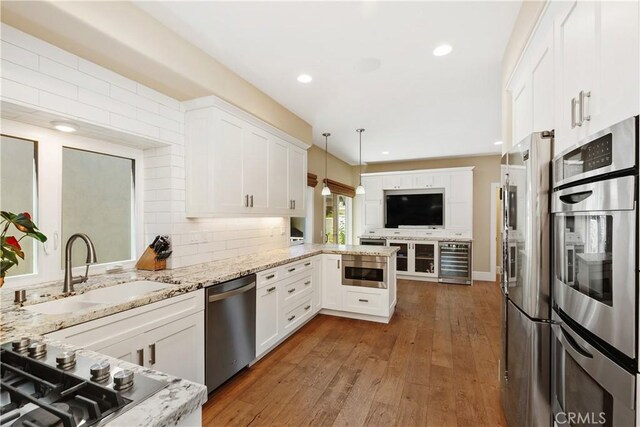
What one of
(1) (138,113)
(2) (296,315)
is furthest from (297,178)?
(1) (138,113)

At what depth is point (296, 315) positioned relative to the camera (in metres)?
3.26

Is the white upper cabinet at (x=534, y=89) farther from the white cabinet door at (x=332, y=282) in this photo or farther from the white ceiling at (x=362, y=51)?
the white cabinet door at (x=332, y=282)

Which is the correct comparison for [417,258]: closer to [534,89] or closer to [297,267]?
[297,267]

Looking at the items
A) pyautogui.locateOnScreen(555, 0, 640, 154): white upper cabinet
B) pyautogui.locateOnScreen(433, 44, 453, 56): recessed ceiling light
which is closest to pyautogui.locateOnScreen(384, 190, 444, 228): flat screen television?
pyautogui.locateOnScreen(433, 44, 453, 56): recessed ceiling light

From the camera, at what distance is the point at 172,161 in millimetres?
2547

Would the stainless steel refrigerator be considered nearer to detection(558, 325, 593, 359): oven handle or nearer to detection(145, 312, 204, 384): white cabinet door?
detection(558, 325, 593, 359): oven handle

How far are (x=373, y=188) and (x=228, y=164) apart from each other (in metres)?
4.58

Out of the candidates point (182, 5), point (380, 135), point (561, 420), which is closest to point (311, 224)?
point (380, 135)

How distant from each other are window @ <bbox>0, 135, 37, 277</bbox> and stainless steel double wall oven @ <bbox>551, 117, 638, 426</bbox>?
2.92 m

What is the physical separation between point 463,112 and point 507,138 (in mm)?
1635

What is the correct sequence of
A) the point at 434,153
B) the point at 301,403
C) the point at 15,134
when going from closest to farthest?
the point at 15,134, the point at 301,403, the point at 434,153

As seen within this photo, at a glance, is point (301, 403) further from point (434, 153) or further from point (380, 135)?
point (434, 153)

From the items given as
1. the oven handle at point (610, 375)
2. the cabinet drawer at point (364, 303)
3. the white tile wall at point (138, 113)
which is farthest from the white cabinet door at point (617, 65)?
the cabinet drawer at point (364, 303)

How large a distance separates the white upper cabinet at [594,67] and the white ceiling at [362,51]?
0.85 meters
